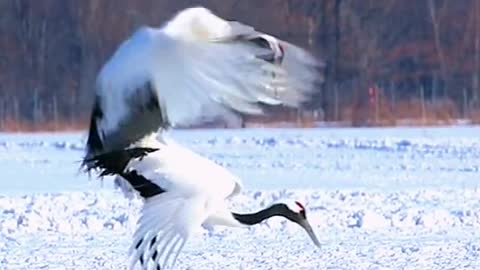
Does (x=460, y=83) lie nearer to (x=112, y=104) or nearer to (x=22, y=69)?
(x=22, y=69)

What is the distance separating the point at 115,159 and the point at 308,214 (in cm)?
719

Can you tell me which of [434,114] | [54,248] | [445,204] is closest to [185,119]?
[54,248]

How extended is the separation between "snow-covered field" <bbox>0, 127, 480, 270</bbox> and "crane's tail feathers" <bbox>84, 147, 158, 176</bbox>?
190cm

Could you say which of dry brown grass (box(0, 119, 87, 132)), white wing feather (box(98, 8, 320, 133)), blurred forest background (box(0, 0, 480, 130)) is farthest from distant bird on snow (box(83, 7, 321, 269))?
blurred forest background (box(0, 0, 480, 130))

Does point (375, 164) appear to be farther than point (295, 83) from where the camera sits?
Yes

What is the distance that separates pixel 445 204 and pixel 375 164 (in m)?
6.16

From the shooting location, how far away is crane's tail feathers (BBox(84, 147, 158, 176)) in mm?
5383

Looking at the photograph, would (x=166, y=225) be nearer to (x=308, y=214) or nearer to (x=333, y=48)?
(x=308, y=214)

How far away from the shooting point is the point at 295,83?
427cm

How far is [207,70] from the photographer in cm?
420

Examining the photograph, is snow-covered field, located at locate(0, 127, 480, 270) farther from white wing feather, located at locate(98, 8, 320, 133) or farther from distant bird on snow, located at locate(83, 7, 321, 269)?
white wing feather, located at locate(98, 8, 320, 133)

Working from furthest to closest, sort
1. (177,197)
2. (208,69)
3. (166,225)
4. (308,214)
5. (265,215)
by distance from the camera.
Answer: (308,214) → (265,215) → (177,197) → (166,225) → (208,69)

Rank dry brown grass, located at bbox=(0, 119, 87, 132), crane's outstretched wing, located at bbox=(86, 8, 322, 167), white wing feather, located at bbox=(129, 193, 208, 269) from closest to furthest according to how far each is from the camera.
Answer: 1. crane's outstretched wing, located at bbox=(86, 8, 322, 167)
2. white wing feather, located at bbox=(129, 193, 208, 269)
3. dry brown grass, located at bbox=(0, 119, 87, 132)

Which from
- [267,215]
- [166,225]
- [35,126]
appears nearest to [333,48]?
[35,126]
